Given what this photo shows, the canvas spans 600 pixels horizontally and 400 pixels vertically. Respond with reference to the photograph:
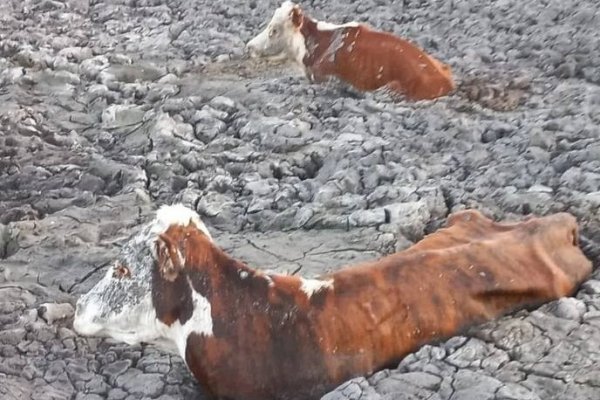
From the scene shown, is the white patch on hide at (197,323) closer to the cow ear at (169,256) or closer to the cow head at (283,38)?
the cow ear at (169,256)

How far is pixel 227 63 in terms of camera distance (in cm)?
817

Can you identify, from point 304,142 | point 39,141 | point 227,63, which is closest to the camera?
point 304,142

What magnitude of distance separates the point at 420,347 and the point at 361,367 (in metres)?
0.25

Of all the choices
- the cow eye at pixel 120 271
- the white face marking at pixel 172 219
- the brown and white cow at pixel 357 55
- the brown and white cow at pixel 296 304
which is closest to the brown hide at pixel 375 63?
the brown and white cow at pixel 357 55

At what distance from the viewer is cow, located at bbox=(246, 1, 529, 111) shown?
682 centimetres

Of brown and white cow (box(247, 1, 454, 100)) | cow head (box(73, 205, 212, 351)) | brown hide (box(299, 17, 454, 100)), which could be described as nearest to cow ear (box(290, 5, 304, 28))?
brown and white cow (box(247, 1, 454, 100))

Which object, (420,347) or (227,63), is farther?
(227,63)

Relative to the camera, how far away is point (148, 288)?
4.12 metres

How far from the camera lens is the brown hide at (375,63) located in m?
6.82

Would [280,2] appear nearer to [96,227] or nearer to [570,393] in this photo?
[96,227]

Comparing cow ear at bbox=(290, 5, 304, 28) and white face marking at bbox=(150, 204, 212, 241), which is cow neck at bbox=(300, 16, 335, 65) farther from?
white face marking at bbox=(150, 204, 212, 241)

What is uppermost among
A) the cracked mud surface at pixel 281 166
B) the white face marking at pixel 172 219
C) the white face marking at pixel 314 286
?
the white face marking at pixel 172 219

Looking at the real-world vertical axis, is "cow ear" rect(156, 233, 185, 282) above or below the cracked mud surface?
above

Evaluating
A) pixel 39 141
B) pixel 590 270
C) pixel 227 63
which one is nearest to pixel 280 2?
pixel 227 63
